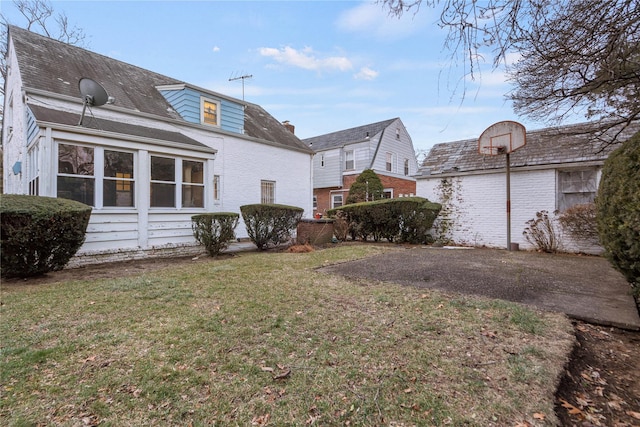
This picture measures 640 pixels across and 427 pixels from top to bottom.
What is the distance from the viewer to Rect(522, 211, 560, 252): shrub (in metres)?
9.13

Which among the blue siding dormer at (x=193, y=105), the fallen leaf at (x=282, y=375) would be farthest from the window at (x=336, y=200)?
the fallen leaf at (x=282, y=375)

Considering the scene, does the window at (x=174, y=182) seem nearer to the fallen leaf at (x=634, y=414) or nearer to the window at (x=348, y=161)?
the fallen leaf at (x=634, y=414)

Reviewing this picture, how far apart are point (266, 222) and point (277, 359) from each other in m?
6.75

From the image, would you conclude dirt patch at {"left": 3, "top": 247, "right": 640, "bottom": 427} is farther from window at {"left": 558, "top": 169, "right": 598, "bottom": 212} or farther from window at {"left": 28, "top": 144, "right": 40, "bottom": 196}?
window at {"left": 28, "top": 144, "right": 40, "bottom": 196}

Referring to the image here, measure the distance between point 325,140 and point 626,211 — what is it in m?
20.7

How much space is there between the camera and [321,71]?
9.64 meters

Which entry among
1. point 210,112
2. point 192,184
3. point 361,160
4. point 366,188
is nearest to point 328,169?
point 361,160

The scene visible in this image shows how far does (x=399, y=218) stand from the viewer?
35.6 ft

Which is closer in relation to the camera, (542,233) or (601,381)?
(601,381)

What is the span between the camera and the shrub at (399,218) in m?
10.7

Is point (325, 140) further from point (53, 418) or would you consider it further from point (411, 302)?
point (53, 418)

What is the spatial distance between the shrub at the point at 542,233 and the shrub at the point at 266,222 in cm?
779

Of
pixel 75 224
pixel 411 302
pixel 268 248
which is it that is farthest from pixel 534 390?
pixel 268 248

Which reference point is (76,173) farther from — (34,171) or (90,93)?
(90,93)
